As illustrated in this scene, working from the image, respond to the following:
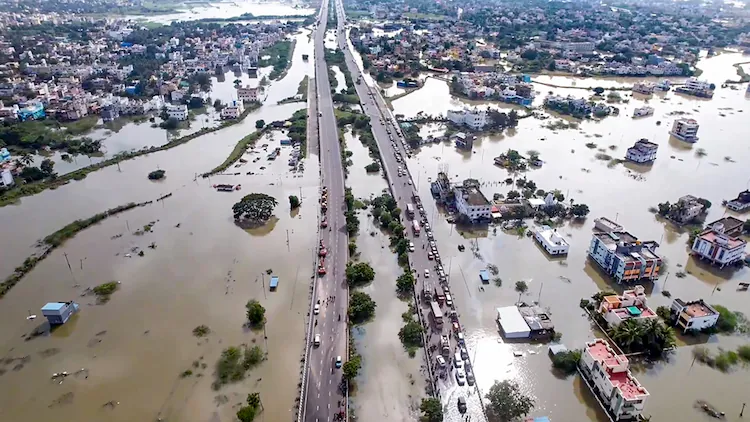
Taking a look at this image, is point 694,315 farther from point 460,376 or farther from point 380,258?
point 380,258

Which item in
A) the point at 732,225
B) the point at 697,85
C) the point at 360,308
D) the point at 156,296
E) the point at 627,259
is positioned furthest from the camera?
the point at 697,85

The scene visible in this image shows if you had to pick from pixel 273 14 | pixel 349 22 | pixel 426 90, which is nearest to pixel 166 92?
pixel 426 90

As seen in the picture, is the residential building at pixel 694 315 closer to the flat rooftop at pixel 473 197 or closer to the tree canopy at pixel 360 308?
the flat rooftop at pixel 473 197

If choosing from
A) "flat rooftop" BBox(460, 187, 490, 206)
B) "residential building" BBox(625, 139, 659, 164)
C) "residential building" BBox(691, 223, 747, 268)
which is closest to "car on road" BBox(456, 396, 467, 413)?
"flat rooftop" BBox(460, 187, 490, 206)

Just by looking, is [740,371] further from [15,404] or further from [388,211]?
[15,404]

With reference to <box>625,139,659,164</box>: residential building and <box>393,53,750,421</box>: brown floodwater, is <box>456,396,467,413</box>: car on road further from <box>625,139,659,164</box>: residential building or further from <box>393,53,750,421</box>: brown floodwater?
<box>625,139,659,164</box>: residential building

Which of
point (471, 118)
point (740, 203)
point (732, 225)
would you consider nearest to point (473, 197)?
point (732, 225)
